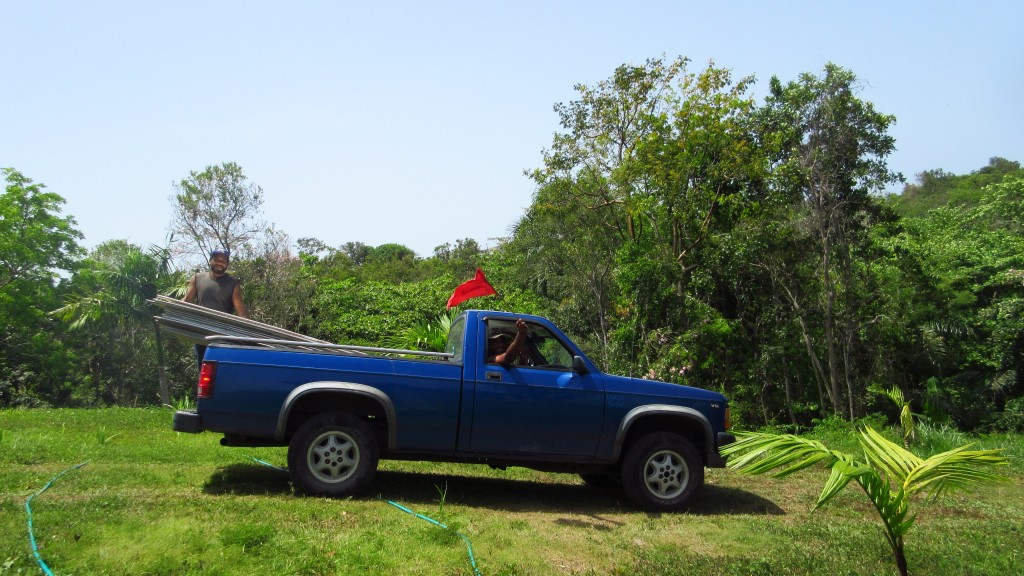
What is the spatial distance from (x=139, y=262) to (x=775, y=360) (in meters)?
19.5

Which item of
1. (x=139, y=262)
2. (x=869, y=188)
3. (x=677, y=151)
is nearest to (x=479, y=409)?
(x=677, y=151)

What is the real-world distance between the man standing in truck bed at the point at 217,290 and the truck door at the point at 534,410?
3.07 m

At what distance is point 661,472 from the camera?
693cm

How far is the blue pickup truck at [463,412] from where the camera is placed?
6270mm

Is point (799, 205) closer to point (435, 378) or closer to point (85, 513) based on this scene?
point (435, 378)

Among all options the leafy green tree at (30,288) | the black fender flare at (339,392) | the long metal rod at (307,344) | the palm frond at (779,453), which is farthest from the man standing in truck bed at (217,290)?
the leafy green tree at (30,288)

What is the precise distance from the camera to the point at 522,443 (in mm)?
6699

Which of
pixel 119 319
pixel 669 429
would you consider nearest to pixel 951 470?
pixel 669 429

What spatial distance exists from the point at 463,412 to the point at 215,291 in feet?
11.0

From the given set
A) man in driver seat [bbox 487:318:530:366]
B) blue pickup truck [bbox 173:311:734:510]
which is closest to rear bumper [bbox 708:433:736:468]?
blue pickup truck [bbox 173:311:734:510]

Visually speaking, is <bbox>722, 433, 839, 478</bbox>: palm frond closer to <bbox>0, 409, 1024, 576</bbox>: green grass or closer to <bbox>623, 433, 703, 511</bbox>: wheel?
<bbox>0, 409, 1024, 576</bbox>: green grass

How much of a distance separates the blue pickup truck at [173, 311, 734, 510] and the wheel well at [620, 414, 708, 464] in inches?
0.5

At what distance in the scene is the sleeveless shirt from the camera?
8.08 meters

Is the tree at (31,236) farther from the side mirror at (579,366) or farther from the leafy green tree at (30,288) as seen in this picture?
the side mirror at (579,366)
